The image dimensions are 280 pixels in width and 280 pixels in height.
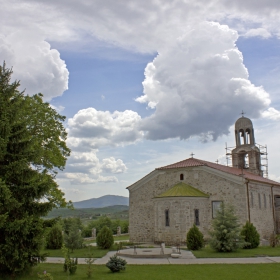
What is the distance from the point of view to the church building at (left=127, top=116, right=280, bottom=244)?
26.2 meters

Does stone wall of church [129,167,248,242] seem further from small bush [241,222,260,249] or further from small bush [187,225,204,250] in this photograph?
small bush [187,225,204,250]

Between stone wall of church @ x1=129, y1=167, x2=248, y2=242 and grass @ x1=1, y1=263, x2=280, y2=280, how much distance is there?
10.1 m

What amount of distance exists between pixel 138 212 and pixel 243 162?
14.1 metres

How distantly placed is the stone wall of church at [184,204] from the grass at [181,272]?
10137 mm

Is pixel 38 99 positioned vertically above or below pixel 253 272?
above

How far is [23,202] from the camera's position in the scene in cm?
1223

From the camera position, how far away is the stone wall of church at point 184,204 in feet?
88.0

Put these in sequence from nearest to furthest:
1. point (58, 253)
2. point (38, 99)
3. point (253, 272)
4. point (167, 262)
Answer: point (253, 272)
point (167, 262)
point (38, 99)
point (58, 253)

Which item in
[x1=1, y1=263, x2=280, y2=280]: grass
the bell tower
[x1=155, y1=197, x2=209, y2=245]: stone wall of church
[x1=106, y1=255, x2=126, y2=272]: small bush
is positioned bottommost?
[x1=1, y1=263, x2=280, y2=280]: grass

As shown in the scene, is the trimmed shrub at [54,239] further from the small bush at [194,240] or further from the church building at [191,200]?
the small bush at [194,240]

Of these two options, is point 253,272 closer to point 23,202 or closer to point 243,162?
point 23,202

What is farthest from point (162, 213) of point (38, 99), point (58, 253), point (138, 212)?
Result: point (38, 99)

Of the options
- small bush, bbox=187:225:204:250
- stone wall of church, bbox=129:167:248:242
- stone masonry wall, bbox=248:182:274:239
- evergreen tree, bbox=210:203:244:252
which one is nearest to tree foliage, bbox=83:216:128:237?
stone wall of church, bbox=129:167:248:242

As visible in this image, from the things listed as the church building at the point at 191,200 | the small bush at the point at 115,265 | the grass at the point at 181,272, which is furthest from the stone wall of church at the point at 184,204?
the small bush at the point at 115,265
